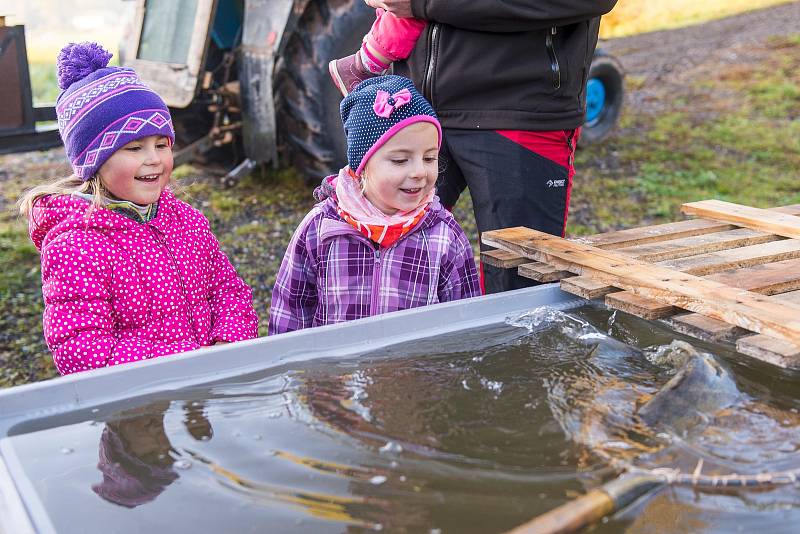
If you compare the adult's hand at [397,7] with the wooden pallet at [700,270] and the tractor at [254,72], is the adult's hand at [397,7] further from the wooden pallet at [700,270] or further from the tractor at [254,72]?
the tractor at [254,72]

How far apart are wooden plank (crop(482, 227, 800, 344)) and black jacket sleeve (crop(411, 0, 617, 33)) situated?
2.03ft

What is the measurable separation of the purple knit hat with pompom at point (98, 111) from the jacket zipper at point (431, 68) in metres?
0.85

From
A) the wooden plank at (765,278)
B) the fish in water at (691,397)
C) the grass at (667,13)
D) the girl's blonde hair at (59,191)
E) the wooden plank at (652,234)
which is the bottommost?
the fish in water at (691,397)

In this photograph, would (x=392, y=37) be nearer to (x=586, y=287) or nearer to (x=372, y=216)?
(x=372, y=216)

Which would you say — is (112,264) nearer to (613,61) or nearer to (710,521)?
A: (710,521)

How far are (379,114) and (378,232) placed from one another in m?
→ 0.32

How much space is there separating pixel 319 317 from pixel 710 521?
1.34 metres

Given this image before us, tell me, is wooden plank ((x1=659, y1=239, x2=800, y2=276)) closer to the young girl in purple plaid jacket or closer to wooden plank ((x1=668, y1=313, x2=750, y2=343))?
wooden plank ((x1=668, y1=313, x2=750, y2=343))

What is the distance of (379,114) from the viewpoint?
224 centimetres

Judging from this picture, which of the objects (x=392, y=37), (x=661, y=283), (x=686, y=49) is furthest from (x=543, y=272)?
(x=686, y=49)

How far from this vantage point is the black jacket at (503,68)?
253 centimetres

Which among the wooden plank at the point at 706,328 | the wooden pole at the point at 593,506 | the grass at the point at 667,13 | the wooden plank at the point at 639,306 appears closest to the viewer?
the wooden pole at the point at 593,506

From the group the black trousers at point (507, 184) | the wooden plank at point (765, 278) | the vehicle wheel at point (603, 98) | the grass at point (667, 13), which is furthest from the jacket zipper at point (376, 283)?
the grass at point (667, 13)

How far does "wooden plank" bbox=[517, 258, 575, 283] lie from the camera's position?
226 centimetres
